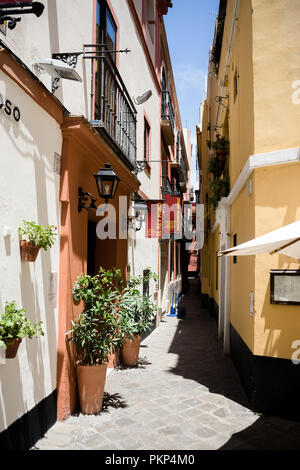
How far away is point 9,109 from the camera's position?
3689mm

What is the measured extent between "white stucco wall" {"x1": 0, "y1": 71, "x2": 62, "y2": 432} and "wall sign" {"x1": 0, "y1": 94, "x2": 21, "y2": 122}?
0.15ft

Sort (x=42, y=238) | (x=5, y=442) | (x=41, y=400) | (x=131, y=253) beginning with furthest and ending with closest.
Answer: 1. (x=131, y=253)
2. (x=41, y=400)
3. (x=42, y=238)
4. (x=5, y=442)

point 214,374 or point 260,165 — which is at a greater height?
point 260,165

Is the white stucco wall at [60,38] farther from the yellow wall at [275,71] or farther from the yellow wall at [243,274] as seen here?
the yellow wall at [243,274]

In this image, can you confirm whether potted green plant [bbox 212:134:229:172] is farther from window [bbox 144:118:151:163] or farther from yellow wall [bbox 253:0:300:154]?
yellow wall [bbox 253:0:300:154]

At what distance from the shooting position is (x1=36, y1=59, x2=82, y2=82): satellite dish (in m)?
4.05

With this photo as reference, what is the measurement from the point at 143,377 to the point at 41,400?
10.0 feet

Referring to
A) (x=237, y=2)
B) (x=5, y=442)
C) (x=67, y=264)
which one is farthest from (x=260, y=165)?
(x=5, y=442)

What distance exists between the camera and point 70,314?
523cm

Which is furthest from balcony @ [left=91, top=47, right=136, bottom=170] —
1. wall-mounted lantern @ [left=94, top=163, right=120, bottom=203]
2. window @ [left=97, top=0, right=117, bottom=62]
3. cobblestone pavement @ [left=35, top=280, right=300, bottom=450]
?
cobblestone pavement @ [left=35, top=280, right=300, bottom=450]

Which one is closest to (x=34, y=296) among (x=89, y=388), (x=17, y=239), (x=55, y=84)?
(x=17, y=239)

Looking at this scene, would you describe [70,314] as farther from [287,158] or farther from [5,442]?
[287,158]

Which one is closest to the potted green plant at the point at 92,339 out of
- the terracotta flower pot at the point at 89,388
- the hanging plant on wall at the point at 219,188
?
the terracotta flower pot at the point at 89,388

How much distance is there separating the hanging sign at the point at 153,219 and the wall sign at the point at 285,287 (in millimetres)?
4913
